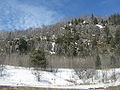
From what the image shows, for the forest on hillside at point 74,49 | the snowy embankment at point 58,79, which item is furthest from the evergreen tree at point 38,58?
the snowy embankment at point 58,79

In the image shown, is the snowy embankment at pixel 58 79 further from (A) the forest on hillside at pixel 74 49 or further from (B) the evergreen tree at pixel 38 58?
(A) the forest on hillside at pixel 74 49

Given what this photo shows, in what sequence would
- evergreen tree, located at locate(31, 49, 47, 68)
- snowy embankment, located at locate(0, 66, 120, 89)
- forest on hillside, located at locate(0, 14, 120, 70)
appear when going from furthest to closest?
forest on hillside, located at locate(0, 14, 120, 70) → evergreen tree, located at locate(31, 49, 47, 68) → snowy embankment, located at locate(0, 66, 120, 89)

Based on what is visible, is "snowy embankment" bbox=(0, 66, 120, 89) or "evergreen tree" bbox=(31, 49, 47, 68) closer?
"snowy embankment" bbox=(0, 66, 120, 89)

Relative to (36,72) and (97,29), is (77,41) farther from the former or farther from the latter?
(36,72)

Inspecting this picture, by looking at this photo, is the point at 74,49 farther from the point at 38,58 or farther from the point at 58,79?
the point at 58,79

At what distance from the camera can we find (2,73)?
4334 cm

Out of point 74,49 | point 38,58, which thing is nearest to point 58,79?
point 38,58

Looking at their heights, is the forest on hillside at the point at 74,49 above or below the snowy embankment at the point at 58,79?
above

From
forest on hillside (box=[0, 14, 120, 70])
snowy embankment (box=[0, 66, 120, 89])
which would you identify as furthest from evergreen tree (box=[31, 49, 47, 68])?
snowy embankment (box=[0, 66, 120, 89])

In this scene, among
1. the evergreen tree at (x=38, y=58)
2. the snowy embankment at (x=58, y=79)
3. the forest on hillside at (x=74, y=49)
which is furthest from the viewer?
the forest on hillside at (x=74, y=49)

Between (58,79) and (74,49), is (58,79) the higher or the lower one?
the lower one

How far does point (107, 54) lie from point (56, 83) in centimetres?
2631

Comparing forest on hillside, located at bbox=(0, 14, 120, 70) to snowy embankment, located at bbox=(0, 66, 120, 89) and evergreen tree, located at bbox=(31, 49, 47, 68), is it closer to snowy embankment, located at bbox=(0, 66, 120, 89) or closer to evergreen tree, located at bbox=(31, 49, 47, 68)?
evergreen tree, located at bbox=(31, 49, 47, 68)

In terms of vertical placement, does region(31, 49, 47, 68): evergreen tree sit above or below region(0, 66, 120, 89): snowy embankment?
above
